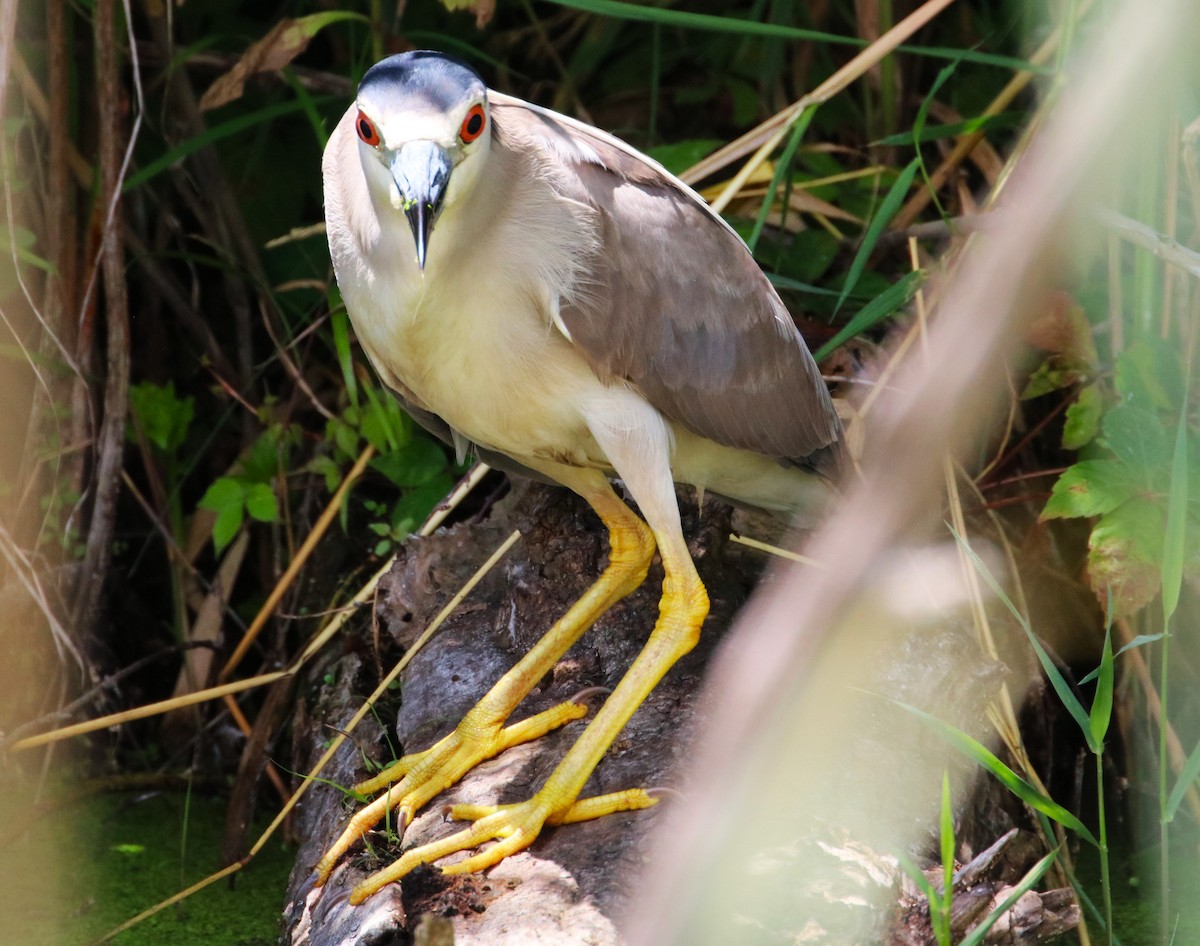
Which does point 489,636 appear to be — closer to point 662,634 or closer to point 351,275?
point 662,634

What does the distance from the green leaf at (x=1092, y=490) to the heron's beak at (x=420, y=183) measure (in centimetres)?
144

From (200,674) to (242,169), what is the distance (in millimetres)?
1599

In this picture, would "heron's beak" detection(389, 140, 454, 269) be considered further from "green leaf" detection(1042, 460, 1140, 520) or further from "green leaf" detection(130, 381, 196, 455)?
"green leaf" detection(130, 381, 196, 455)

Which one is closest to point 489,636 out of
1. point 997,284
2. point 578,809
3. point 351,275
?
point 578,809

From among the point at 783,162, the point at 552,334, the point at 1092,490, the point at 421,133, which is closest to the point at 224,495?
the point at 552,334

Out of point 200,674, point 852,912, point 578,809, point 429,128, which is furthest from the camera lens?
point 200,674

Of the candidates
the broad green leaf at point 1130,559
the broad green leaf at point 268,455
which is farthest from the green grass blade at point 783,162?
the broad green leaf at point 268,455

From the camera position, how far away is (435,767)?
8.04 feet

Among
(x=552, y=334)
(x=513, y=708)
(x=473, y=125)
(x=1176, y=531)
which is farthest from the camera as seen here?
(x=513, y=708)

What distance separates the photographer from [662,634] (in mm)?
2410

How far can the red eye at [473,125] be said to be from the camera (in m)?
2.07

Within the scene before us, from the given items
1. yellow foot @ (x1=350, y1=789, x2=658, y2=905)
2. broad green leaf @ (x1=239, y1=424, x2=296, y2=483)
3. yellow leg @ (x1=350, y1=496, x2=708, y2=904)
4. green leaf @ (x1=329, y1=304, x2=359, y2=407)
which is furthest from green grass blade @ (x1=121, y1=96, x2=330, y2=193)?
yellow foot @ (x1=350, y1=789, x2=658, y2=905)

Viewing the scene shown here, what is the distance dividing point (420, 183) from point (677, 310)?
72 cm

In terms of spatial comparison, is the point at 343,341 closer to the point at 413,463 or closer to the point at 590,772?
the point at 413,463
